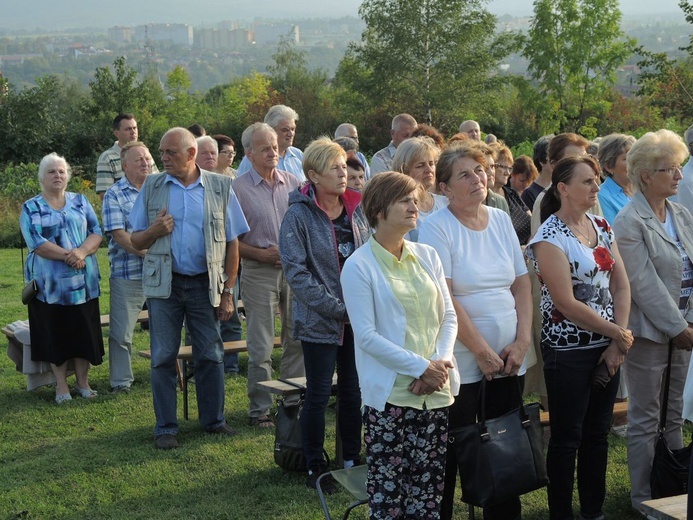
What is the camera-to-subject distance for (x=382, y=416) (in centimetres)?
429

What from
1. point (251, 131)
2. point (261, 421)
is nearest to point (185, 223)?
point (251, 131)

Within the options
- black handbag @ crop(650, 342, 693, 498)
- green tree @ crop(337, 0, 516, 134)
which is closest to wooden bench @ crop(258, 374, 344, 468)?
black handbag @ crop(650, 342, 693, 498)

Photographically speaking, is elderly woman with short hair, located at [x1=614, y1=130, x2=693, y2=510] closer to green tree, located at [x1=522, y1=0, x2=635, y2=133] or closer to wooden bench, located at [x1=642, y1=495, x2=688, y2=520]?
wooden bench, located at [x1=642, y1=495, x2=688, y2=520]

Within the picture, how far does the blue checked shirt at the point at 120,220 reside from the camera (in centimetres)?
785

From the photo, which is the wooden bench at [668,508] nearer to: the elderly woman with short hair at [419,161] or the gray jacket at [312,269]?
the gray jacket at [312,269]

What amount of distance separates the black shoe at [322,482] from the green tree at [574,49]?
44.9 meters

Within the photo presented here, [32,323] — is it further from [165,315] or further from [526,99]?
[526,99]

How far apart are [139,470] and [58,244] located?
2.61 meters

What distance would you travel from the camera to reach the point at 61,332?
791 cm

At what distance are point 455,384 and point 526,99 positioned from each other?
45510mm

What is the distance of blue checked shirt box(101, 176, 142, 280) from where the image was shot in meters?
7.85

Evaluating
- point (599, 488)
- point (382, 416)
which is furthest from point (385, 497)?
point (599, 488)

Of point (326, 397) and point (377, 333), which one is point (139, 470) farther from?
point (377, 333)

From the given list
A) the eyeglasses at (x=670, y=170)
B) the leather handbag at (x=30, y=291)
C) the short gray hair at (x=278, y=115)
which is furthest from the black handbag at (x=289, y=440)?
the short gray hair at (x=278, y=115)
